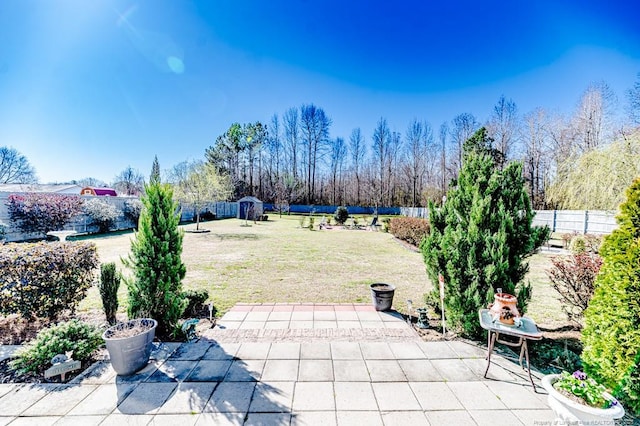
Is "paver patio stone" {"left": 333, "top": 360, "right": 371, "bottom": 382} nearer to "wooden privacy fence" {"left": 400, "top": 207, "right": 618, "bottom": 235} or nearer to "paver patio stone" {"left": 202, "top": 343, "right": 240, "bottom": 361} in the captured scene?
"paver patio stone" {"left": 202, "top": 343, "right": 240, "bottom": 361}

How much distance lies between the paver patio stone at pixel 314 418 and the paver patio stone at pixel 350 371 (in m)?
0.48

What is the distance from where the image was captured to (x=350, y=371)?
2.78 meters

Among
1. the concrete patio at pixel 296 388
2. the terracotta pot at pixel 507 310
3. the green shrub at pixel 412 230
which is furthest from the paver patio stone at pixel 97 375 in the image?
the green shrub at pixel 412 230

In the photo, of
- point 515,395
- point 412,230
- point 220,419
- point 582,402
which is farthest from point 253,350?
point 412,230

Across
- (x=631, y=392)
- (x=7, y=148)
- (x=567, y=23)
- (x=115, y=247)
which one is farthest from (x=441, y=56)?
(x=7, y=148)

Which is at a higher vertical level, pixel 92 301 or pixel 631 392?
pixel 631 392

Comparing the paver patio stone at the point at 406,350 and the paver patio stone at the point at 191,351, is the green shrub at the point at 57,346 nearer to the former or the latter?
the paver patio stone at the point at 191,351

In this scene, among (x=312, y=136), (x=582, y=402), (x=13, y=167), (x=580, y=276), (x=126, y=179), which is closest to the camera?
(x=582, y=402)

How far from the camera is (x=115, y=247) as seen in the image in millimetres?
10797

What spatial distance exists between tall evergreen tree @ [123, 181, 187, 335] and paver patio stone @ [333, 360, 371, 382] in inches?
90.5

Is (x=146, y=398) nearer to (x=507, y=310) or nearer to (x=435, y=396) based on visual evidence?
(x=435, y=396)

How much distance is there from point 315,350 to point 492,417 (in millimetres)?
1806

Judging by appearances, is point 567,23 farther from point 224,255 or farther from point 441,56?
point 224,255

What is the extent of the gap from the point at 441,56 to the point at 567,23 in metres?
6.13
